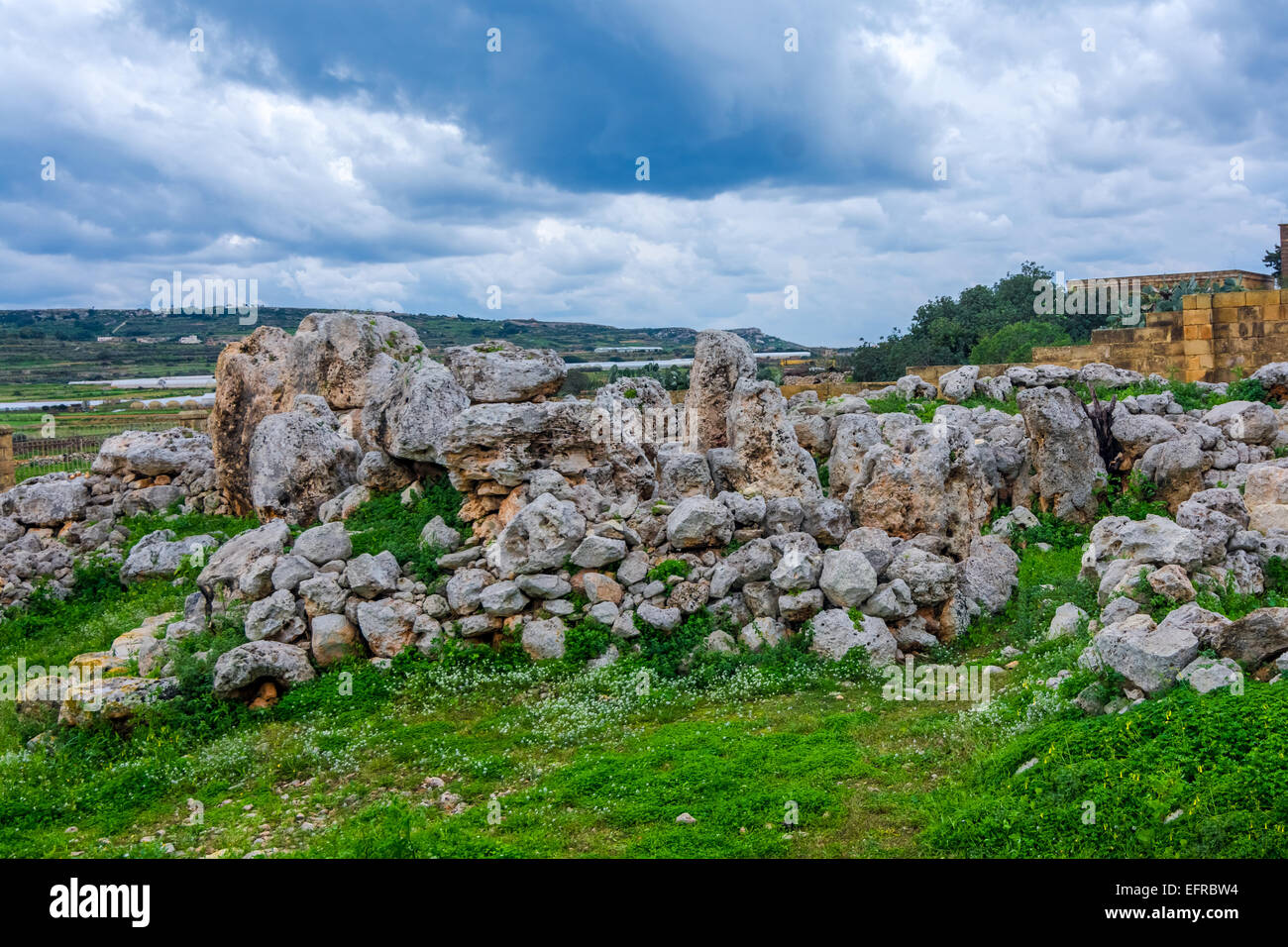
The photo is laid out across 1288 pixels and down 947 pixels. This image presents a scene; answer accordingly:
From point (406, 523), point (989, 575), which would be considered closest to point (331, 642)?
point (406, 523)

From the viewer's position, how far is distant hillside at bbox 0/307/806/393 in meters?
71.0

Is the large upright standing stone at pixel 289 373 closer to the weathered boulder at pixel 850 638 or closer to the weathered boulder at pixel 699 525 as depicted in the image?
the weathered boulder at pixel 699 525

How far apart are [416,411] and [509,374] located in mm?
1919

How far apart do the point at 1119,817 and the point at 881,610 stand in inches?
189

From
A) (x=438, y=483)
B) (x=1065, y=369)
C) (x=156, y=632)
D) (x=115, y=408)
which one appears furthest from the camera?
(x=115, y=408)

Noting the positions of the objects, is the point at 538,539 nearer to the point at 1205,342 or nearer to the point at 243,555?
the point at 243,555

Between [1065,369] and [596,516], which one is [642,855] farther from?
[1065,369]

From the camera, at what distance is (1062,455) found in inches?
626

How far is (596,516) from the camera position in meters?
13.0

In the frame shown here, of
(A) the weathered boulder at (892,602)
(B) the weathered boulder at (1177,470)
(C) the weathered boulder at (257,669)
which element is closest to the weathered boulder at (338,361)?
(C) the weathered boulder at (257,669)

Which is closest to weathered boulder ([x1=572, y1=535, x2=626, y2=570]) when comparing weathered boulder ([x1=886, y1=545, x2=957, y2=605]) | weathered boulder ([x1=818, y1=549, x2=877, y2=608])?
weathered boulder ([x1=818, y1=549, x2=877, y2=608])

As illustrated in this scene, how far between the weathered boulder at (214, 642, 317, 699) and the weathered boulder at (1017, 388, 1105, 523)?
452 inches

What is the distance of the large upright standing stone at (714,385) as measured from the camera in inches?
640
